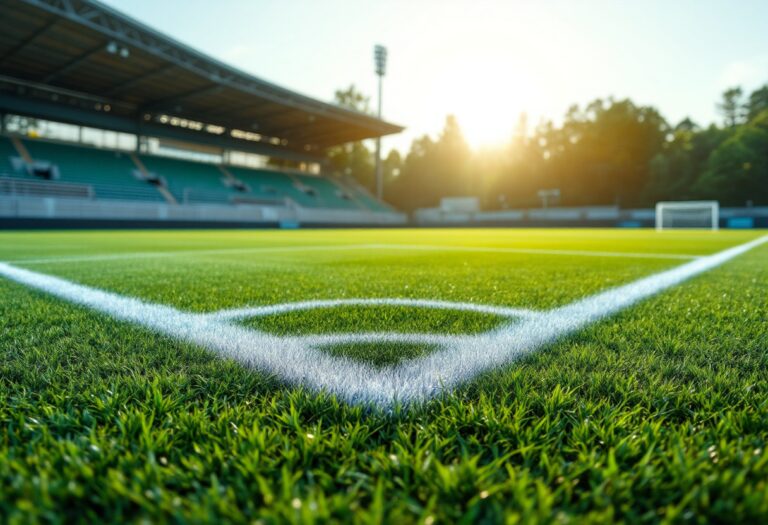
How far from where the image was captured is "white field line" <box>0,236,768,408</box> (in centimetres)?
100

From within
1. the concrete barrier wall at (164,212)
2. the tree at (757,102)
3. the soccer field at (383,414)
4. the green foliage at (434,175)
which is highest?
the tree at (757,102)

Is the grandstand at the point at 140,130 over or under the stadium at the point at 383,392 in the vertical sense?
over

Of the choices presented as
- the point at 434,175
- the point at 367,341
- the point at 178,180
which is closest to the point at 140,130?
the point at 178,180

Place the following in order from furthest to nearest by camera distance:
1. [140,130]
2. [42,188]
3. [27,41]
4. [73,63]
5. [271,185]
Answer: [271,185] → [140,130] → [73,63] → [42,188] → [27,41]

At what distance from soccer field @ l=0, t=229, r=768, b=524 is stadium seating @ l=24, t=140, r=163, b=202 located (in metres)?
23.5

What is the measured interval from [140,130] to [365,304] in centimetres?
2886

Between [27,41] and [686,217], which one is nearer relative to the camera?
[27,41]

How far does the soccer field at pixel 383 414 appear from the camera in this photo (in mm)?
585

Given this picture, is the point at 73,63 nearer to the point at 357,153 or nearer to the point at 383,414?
the point at 383,414

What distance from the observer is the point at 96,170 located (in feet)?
74.7

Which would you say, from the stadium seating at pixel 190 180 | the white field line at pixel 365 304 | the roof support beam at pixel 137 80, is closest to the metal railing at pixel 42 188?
the stadium seating at pixel 190 180

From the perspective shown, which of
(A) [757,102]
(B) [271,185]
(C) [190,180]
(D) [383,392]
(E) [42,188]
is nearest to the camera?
(D) [383,392]

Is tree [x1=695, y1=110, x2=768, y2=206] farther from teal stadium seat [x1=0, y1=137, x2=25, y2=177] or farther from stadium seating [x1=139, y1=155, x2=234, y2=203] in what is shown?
teal stadium seat [x1=0, y1=137, x2=25, y2=177]

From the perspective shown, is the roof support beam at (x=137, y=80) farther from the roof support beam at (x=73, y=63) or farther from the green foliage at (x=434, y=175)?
the green foliage at (x=434, y=175)
